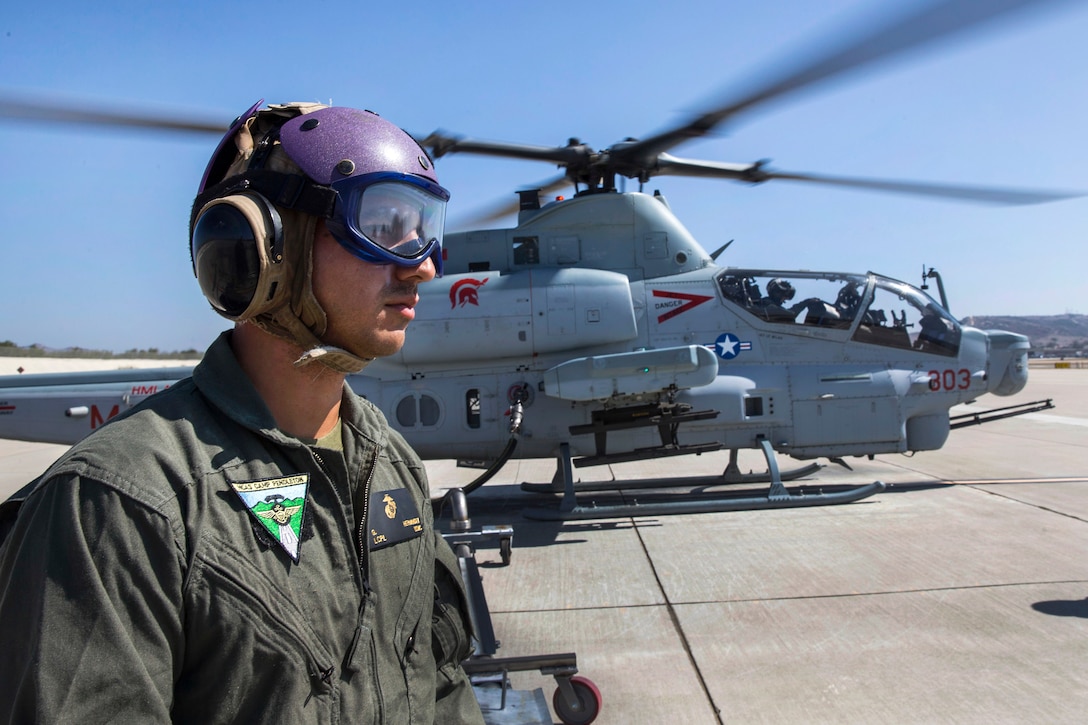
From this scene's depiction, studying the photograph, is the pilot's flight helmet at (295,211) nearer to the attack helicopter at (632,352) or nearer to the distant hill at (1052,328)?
the attack helicopter at (632,352)

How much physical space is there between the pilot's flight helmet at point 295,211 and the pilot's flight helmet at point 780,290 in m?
6.72

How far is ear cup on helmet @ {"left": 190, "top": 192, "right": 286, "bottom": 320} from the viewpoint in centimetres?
125

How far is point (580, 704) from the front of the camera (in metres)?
3.23

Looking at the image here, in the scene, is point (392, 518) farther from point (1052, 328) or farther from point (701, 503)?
point (1052, 328)

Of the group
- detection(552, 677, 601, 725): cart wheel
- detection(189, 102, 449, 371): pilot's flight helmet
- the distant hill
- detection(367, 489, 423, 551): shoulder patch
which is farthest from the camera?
the distant hill

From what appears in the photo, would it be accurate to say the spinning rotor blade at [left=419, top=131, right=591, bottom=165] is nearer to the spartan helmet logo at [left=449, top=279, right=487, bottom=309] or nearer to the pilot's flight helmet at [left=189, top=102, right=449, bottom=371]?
the spartan helmet logo at [left=449, top=279, right=487, bottom=309]

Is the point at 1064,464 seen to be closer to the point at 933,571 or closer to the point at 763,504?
the point at 763,504

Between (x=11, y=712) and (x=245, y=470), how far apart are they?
0.43 m

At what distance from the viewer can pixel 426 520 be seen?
1613mm

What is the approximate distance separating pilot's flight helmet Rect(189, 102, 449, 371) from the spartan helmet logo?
5.60m

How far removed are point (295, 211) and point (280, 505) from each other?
1.76 feet

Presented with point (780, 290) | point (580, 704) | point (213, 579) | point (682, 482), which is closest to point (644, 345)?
point (780, 290)

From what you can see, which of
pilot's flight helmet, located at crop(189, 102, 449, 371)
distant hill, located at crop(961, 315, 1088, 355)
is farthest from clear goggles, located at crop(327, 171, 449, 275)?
distant hill, located at crop(961, 315, 1088, 355)

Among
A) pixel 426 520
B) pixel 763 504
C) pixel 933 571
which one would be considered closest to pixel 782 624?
pixel 933 571
